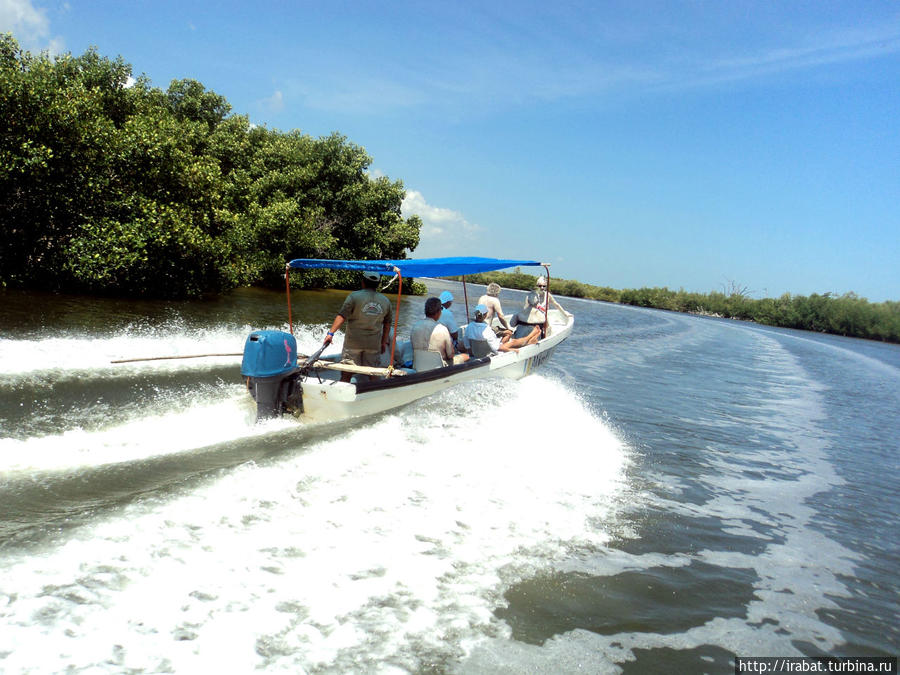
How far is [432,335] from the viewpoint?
8.04 metres

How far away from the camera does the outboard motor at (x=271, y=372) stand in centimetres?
600

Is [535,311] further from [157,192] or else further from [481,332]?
[157,192]

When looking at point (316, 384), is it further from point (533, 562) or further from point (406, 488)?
point (533, 562)

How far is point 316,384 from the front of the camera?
6465mm

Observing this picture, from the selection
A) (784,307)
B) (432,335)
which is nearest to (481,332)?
(432,335)

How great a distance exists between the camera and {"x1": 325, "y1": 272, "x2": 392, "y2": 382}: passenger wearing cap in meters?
6.89

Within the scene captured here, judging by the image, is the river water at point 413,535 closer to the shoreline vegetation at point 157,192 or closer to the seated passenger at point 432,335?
the seated passenger at point 432,335

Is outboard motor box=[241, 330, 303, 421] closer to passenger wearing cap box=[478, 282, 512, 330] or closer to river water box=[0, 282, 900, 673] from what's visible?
river water box=[0, 282, 900, 673]

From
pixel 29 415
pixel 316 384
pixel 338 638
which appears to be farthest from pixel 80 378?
pixel 338 638

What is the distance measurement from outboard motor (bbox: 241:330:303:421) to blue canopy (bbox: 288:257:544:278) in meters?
1.31

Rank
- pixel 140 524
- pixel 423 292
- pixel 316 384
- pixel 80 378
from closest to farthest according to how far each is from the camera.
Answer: pixel 140 524
pixel 316 384
pixel 80 378
pixel 423 292

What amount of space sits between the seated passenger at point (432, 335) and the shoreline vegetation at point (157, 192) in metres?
11.5

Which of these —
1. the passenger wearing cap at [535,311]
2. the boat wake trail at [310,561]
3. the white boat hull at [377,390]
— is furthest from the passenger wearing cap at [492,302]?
the boat wake trail at [310,561]

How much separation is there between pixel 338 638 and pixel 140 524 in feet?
5.91
